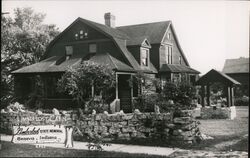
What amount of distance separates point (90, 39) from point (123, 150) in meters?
13.8

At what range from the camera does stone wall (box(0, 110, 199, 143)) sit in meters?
10.6

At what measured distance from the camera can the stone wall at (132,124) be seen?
10.6 m

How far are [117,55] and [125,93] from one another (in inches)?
106

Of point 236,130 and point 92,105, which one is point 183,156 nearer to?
point 236,130

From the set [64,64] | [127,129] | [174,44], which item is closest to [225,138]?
[127,129]

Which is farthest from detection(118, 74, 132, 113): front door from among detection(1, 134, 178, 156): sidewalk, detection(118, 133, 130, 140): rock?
detection(1, 134, 178, 156): sidewalk

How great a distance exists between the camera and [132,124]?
1135 cm

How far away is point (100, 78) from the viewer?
1712cm

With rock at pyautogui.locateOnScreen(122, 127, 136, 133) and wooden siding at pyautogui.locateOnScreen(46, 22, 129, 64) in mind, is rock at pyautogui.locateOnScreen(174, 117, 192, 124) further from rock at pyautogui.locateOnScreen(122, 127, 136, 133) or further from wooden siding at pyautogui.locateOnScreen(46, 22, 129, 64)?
wooden siding at pyautogui.locateOnScreen(46, 22, 129, 64)

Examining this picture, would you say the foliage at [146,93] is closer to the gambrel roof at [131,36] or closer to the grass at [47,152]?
the gambrel roof at [131,36]

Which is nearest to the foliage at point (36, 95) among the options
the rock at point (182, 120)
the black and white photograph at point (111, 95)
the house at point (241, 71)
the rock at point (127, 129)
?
the black and white photograph at point (111, 95)

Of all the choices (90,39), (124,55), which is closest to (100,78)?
(124,55)

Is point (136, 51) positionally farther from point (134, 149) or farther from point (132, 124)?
point (134, 149)

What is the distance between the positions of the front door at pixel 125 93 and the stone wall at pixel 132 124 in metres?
8.57
